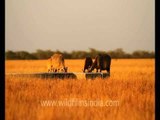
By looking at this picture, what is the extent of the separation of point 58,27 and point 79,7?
223mm

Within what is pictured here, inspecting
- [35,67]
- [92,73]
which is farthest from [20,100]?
[92,73]

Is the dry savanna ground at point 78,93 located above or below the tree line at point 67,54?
below

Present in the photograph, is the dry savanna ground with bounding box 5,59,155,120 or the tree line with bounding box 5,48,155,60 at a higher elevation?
the tree line with bounding box 5,48,155,60

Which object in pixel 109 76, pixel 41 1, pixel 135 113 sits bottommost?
pixel 135 113

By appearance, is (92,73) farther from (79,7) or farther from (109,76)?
(79,7)

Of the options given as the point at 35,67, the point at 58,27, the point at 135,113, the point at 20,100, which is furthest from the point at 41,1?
the point at 135,113

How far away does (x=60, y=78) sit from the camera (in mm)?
4410

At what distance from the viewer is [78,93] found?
4.38 meters

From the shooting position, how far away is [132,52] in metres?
4.39

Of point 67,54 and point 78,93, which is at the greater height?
point 67,54

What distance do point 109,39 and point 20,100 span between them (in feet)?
2.73

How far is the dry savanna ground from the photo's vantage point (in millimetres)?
4332

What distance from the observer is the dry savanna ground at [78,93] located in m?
4.33

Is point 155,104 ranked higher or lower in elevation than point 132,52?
lower
